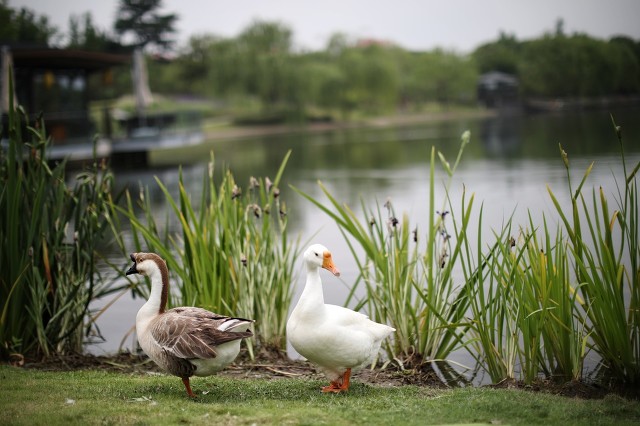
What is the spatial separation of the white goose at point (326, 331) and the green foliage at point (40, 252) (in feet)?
6.65

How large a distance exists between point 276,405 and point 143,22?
36948 millimetres

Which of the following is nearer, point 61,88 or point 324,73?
point 61,88

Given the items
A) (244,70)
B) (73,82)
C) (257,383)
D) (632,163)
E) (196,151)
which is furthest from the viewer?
(244,70)

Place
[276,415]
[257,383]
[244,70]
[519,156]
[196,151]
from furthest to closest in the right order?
[244,70], [196,151], [519,156], [257,383], [276,415]

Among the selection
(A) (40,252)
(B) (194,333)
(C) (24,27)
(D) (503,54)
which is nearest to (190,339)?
(B) (194,333)

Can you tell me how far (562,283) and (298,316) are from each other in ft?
5.50

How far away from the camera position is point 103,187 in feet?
19.8

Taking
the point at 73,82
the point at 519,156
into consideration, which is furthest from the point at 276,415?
the point at 73,82

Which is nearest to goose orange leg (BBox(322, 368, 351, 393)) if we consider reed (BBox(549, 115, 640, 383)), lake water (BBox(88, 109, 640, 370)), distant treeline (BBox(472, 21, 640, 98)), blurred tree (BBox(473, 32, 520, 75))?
reed (BBox(549, 115, 640, 383))

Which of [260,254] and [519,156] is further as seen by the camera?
[519,156]

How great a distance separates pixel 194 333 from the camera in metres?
4.23

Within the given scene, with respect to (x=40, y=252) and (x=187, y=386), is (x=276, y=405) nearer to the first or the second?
(x=187, y=386)

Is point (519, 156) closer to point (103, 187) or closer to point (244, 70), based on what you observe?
point (103, 187)

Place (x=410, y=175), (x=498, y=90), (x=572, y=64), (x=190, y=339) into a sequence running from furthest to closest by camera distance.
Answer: (x=498, y=90) < (x=410, y=175) < (x=572, y=64) < (x=190, y=339)
